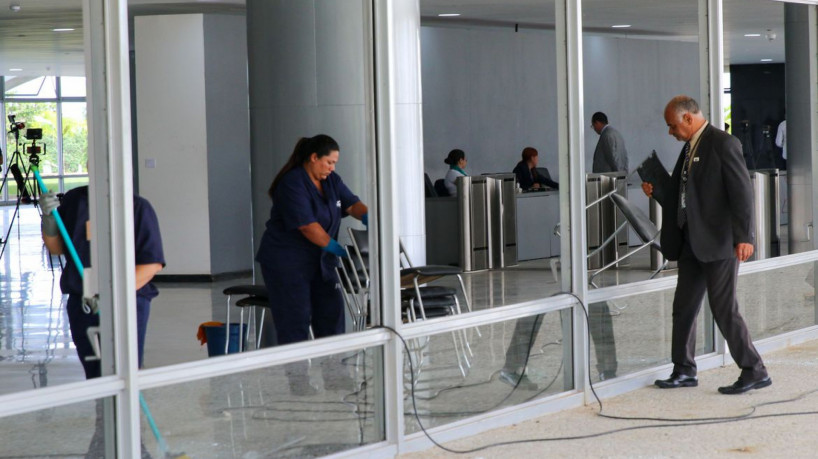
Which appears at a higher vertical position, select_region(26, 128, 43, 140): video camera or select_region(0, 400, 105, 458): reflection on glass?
select_region(26, 128, 43, 140): video camera

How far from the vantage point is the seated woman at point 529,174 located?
44.6ft

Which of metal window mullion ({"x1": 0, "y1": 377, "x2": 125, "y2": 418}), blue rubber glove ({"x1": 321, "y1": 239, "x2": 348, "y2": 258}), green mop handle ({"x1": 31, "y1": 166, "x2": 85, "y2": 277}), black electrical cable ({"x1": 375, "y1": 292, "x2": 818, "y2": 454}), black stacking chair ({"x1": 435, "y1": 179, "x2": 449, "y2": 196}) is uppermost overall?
black stacking chair ({"x1": 435, "y1": 179, "x2": 449, "y2": 196})

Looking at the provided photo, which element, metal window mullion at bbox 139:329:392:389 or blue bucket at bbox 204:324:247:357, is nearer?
metal window mullion at bbox 139:329:392:389

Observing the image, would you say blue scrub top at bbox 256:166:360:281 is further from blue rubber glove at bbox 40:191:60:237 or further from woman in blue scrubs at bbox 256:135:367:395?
blue rubber glove at bbox 40:191:60:237

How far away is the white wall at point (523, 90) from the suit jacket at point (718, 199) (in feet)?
31.3

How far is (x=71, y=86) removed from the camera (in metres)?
27.1

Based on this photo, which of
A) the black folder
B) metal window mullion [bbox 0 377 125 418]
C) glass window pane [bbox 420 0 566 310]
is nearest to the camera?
metal window mullion [bbox 0 377 125 418]

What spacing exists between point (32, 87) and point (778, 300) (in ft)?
75.0

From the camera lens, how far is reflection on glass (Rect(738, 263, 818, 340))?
22.7 feet

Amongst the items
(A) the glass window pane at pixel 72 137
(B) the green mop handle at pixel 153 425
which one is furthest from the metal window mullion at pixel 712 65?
(A) the glass window pane at pixel 72 137

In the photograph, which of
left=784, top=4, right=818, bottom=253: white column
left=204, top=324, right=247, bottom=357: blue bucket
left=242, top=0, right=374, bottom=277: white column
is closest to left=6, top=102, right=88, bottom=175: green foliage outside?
left=784, top=4, right=818, bottom=253: white column

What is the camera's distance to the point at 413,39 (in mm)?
8281

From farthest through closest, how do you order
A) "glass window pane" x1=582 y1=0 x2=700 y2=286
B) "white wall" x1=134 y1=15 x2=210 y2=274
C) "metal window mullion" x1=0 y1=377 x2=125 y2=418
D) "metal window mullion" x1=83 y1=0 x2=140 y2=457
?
"glass window pane" x1=582 y1=0 x2=700 y2=286 → "white wall" x1=134 y1=15 x2=210 y2=274 → "metal window mullion" x1=83 y1=0 x2=140 y2=457 → "metal window mullion" x1=0 y1=377 x2=125 y2=418

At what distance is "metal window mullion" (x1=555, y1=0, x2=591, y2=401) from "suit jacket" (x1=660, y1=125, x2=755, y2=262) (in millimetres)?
556
